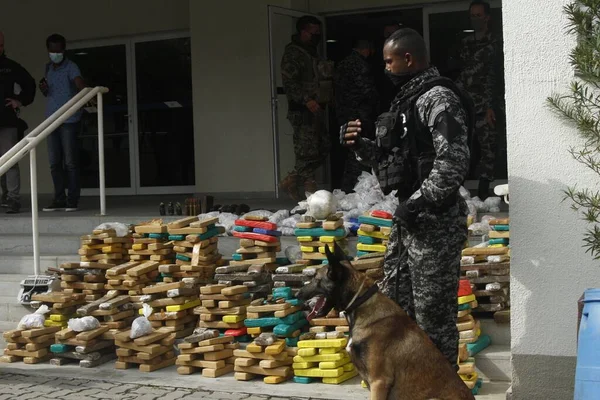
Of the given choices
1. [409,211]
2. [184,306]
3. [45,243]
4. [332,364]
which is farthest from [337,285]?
[45,243]

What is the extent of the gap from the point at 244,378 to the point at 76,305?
198cm

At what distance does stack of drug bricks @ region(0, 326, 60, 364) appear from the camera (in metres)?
7.16

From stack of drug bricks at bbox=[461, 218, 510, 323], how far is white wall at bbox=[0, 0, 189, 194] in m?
7.58

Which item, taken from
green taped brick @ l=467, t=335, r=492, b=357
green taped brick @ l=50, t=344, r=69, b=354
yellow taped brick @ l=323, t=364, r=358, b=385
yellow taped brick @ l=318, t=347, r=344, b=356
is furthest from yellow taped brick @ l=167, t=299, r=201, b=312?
green taped brick @ l=467, t=335, r=492, b=357

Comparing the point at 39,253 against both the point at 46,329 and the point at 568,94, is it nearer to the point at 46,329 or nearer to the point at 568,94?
the point at 46,329

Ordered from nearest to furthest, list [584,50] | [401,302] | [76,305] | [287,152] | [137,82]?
[584,50]
[401,302]
[76,305]
[287,152]
[137,82]

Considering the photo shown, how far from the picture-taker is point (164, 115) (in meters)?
13.5

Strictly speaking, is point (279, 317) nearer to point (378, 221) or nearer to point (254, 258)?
point (254, 258)

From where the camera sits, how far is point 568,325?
535cm

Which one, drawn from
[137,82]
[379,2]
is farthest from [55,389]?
[137,82]

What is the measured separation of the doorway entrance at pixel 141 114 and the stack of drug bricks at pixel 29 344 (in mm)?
6252

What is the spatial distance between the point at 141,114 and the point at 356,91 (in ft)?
14.5

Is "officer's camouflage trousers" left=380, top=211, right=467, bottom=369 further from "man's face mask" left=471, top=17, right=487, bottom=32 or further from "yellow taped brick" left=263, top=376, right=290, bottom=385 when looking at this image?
"man's face mask" left=471, top=17, right=487, bottom=32

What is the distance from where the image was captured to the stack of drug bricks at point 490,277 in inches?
252
